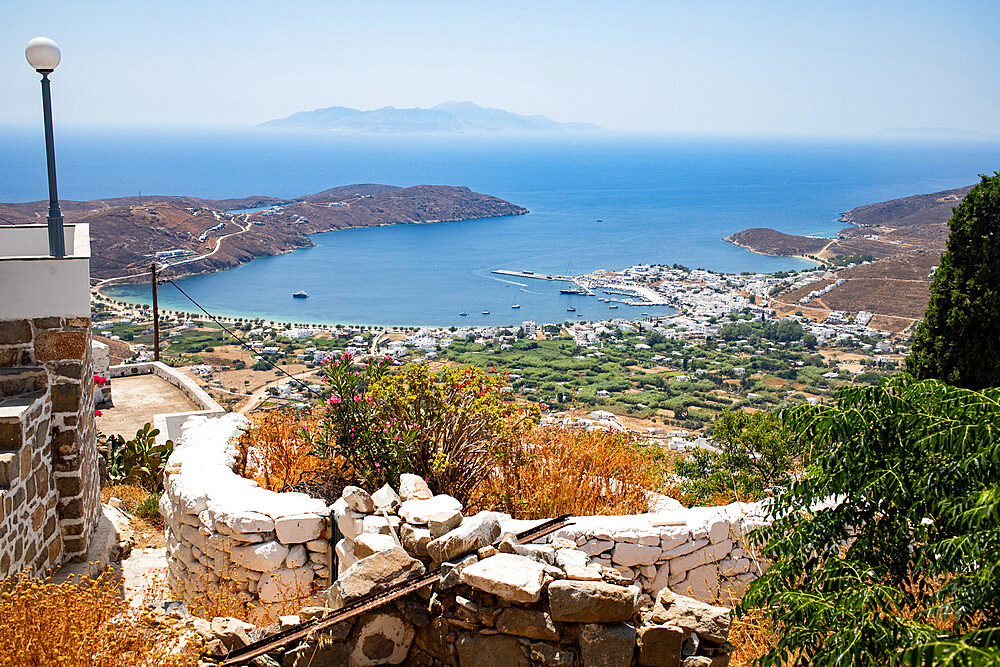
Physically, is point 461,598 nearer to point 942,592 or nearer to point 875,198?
point 942,592

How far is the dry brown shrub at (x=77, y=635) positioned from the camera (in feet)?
9.27

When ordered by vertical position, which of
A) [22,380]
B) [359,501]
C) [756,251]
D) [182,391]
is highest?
[22,380]

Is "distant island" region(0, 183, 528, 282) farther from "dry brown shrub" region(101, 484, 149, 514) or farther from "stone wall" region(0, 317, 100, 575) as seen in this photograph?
"stone wall" region(0, 317, 100, 575)

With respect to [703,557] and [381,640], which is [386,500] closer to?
[381,640]

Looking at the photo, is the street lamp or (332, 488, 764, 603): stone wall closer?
(332, 488, 764, 603): stone wall

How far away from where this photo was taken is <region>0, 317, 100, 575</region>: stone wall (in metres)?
5.11

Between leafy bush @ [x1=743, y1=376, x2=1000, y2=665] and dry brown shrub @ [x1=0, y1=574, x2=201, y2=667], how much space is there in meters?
2.32

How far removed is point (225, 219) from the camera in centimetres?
8081

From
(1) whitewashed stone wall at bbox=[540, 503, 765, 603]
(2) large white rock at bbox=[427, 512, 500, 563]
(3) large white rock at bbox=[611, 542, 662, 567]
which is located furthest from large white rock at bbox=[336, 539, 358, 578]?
(3) large white rock at bbox=[611, 542, 662, 567]

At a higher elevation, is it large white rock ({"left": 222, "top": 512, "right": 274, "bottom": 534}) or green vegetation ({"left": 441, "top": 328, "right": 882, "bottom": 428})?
large white rock ({"left": 222, "top": 512, "right": 274, "bottom": 534})

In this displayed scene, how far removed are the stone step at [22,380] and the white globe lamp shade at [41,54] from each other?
249cm

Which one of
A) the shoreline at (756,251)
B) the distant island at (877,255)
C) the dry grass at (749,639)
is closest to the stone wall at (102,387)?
the dry grass at (749,639)

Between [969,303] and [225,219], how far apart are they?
81.3 metres

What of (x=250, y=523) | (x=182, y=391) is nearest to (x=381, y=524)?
(x=250, y=523)
